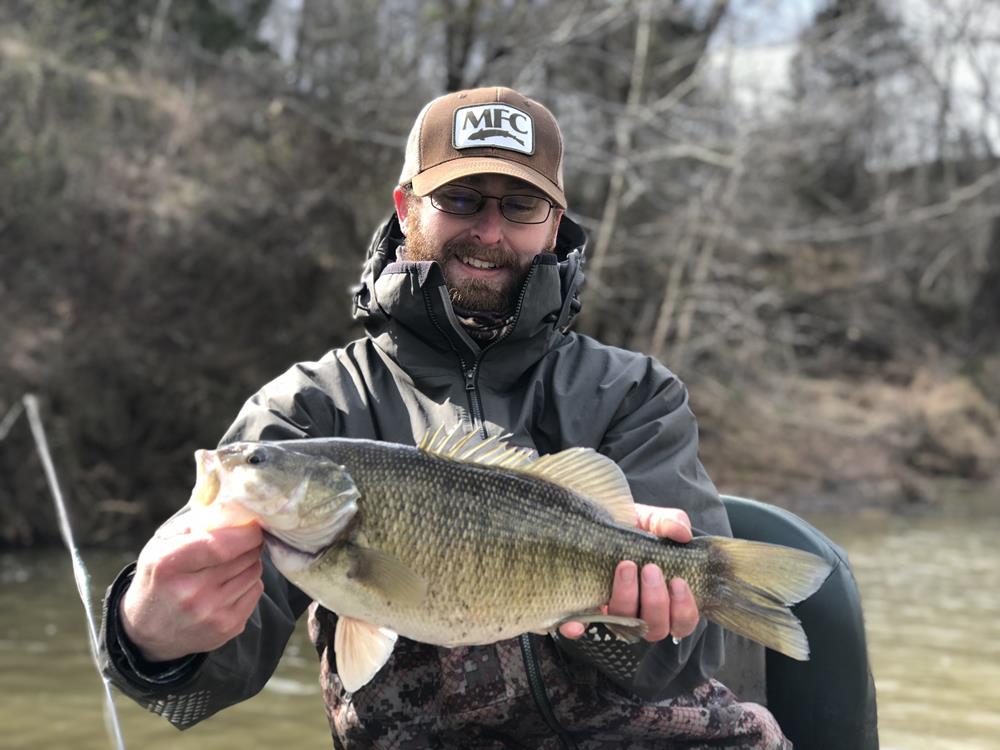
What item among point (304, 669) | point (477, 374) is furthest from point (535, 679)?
point (304, 669)

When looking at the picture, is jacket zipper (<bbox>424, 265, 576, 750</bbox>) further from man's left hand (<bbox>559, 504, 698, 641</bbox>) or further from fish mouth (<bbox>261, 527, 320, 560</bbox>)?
fish mouth (<bbox>261, 527, 320, 560</bbox>)

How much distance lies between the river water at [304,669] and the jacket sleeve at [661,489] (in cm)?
346

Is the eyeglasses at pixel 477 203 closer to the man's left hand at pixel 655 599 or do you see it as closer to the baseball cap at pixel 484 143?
the baseball cap at pixel 484 143

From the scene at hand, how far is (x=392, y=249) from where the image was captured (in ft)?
10.3

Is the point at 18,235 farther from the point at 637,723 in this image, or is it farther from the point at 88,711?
the point at 637,723

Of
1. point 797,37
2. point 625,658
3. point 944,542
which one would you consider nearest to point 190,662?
point 625,658

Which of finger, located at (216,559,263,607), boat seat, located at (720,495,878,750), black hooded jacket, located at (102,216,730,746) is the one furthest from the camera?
boat seat, located at (720,495,878,750)

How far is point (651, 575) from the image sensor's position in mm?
2256

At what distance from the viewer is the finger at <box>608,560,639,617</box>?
2.24 m

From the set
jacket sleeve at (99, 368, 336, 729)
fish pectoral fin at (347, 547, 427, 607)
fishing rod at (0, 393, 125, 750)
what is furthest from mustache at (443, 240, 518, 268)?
fishing rod at (0, 393, 125, 750)

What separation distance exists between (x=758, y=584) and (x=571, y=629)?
0.39 metres

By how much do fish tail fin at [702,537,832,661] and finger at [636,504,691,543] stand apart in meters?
0.07

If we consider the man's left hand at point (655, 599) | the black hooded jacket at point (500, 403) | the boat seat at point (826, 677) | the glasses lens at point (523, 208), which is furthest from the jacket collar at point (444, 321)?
the boat seat at point (826, 677)

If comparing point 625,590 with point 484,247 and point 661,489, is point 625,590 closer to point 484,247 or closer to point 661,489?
point 661,489
